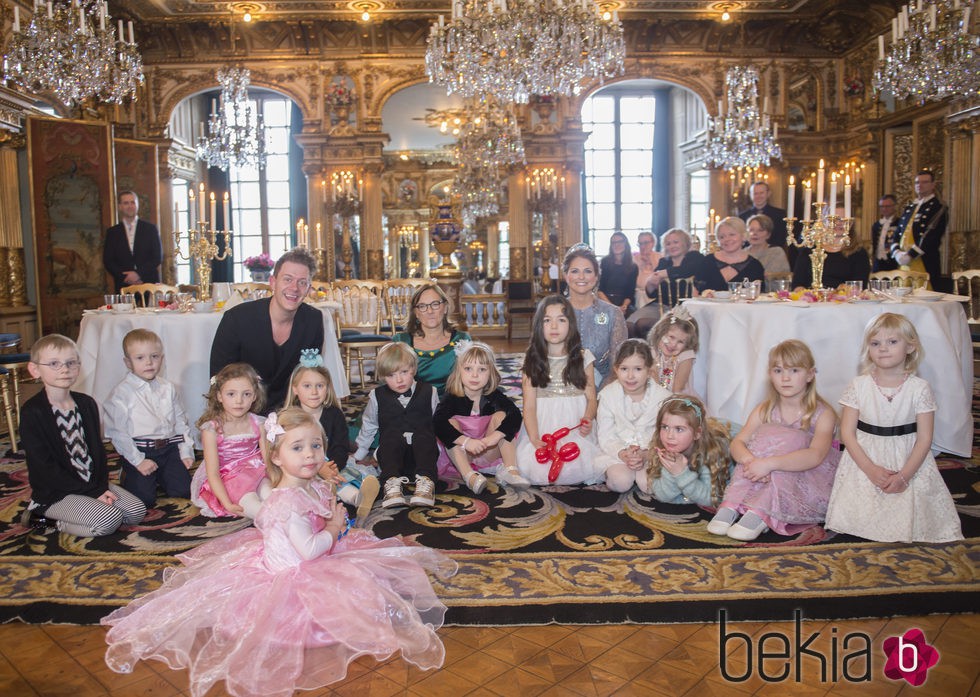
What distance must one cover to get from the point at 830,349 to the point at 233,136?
331 inches

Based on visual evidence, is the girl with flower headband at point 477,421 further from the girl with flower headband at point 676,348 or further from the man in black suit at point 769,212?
the man in black suit at point 769,212

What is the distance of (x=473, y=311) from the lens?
11922 mm

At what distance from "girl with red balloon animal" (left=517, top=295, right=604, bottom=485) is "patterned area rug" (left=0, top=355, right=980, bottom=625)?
10.8 inches

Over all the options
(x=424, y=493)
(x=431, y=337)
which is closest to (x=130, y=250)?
(x=431, y=337)

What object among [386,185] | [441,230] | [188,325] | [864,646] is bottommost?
[864,646]

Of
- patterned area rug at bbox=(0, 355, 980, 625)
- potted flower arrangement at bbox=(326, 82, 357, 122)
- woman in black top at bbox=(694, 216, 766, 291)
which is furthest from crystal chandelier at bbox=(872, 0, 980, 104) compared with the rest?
potted flower arrangement at bbox=(326, 82, 357, 122)

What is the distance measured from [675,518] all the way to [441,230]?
7209mm

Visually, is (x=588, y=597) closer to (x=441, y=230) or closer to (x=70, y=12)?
(x=70, y=12)

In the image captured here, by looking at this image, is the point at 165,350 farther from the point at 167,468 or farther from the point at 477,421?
the point at 477,421

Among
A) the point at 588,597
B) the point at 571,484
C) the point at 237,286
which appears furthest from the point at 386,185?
the point at 588,597

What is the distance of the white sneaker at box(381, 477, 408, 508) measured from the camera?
3.46 metres

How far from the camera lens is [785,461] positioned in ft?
10.1

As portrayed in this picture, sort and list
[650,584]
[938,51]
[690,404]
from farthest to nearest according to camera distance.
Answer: [938,51]
[690,404]
[650,584]

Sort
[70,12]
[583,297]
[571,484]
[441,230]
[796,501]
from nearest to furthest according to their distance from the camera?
[796,501] → [571,484] → [583,297] → [70,12] → [441,230]
